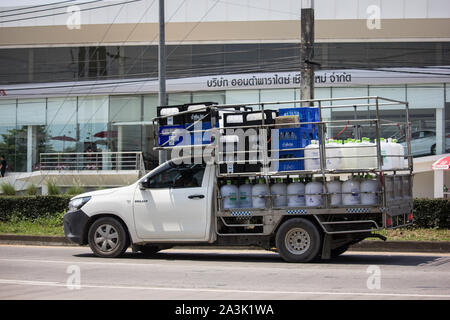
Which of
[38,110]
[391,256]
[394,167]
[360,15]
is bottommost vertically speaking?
[391,256]

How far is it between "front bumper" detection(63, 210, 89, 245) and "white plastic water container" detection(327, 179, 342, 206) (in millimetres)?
4854

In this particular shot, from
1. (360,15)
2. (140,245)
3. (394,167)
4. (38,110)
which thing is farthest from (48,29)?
(394,167)

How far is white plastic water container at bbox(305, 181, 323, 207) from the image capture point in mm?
11750

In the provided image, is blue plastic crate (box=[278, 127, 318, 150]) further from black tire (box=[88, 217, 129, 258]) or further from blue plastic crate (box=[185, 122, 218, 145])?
black tire (box=[88, 217, 129, 258])

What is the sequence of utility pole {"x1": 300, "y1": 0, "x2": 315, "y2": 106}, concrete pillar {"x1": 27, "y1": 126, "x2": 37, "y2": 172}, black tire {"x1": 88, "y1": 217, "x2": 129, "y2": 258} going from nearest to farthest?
black tire {"x1": 88, "y1": 217, "x2": 129, "y2": 258}
utility pole {"x1": 300, "y1": 0, "x2": 315, "y2": 106}
concrete pillar {"x1": 27, "y1": 126, "x2": 37, "y2": 172}

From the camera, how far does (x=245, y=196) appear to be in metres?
12.3

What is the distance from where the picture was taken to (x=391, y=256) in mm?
13234

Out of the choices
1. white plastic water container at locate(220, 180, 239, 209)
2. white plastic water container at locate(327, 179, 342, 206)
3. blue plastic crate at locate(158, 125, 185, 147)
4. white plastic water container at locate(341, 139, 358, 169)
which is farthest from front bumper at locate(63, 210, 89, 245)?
white plastic water container at locate(341, 139, 358, 169)

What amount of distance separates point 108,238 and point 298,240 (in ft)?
12.5

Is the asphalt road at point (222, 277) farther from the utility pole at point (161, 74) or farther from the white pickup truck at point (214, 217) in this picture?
the utility pole at point (161, 74)

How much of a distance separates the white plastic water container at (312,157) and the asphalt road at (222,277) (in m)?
1.73

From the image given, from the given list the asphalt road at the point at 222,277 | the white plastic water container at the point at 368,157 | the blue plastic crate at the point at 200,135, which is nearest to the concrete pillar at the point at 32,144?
the asphalt road at the point at 222,277
